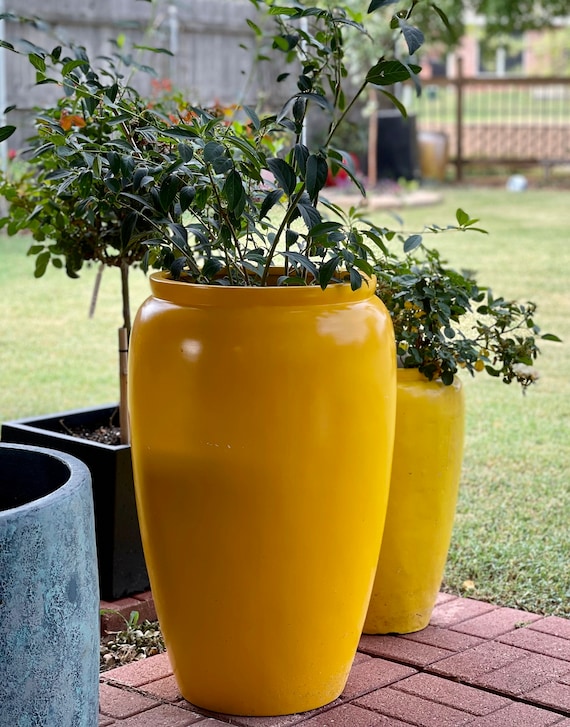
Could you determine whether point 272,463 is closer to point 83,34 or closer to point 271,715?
point 271,715

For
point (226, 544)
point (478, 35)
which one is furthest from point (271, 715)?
point (478, 35)

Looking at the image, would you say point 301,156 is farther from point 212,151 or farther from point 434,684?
Result: point 434,684

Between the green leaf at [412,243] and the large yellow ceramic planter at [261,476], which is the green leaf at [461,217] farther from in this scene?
the large yellow ceramic planter at [261,476]

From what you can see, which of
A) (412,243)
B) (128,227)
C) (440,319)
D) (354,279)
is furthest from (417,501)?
(128,227)

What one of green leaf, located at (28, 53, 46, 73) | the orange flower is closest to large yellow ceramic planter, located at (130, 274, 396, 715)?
green leaf, located at (28, 53, 46, 73)

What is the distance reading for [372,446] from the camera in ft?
7.09

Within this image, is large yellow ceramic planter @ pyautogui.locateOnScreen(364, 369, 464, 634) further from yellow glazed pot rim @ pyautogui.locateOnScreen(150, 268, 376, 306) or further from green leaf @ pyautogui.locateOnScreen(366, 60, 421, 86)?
green leaf @ pyautogui.locateOnScreen(366, 60, 421, 86)

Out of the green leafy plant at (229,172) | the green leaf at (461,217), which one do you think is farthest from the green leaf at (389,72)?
the green leaf at (461,217)

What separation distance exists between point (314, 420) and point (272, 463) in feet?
0.38

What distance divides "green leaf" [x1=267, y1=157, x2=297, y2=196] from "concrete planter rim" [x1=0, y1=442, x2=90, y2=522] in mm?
642

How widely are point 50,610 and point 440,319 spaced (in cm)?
128

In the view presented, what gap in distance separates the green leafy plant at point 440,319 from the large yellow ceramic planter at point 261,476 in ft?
1.22

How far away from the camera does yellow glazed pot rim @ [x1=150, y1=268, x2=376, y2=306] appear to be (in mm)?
2068

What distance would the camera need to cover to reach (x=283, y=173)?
2025 millimetres
